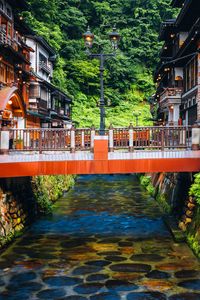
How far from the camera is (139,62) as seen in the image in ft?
Answer: 254

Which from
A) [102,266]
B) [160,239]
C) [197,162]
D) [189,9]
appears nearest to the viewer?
[102,266]

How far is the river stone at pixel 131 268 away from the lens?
16.1 meters

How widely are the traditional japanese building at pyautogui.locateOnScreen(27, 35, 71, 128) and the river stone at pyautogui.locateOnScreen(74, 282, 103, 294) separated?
2566cm

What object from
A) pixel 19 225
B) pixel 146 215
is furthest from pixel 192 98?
pixel 19 225

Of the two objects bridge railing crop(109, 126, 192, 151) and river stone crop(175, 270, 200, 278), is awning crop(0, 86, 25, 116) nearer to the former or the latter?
bridge railing crop(109, 126, 192, 151)

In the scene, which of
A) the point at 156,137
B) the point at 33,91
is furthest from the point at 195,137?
the point at 33,91

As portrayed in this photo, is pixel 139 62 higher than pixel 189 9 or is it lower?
higher

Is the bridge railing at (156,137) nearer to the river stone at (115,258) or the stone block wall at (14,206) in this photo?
the river stone at (115,258)

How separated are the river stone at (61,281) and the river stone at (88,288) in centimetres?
42

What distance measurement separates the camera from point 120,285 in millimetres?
14539

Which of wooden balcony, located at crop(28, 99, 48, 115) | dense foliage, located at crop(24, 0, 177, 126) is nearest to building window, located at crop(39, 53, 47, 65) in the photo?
wooden balcony, located at crop(28, 99, 48, 115)

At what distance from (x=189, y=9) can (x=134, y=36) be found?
53.3m

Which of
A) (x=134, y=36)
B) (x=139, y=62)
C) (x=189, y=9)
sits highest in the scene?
(x=134, y=36)

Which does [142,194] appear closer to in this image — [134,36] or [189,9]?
[189,9]
